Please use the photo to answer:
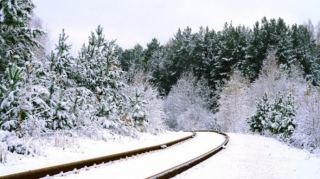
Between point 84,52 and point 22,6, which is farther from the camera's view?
point 84,52

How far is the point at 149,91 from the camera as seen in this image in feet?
145

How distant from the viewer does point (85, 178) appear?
6.73 meters

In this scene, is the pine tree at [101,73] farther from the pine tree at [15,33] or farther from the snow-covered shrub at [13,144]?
the snow-covered shrub at [13,144]

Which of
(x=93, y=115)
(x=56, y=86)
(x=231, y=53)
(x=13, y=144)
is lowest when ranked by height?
(x=13, y=144)

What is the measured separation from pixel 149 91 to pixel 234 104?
15.0 m

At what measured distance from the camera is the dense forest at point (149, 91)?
1171cm

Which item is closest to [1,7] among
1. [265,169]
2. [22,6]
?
[22,6]

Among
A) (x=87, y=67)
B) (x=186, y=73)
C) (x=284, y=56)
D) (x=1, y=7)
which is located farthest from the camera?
(x=186, y=73)

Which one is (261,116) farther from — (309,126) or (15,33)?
(15,33)

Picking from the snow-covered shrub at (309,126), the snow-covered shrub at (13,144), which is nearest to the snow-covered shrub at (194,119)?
the snow-covered shrub at (309,126)

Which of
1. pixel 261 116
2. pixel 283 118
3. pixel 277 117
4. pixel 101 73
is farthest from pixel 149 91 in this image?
pixel 101 73

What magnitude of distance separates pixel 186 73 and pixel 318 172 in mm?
57073

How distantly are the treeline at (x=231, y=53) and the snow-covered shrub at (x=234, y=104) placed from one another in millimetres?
5060

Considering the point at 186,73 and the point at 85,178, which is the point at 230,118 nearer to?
the point at 186,73
